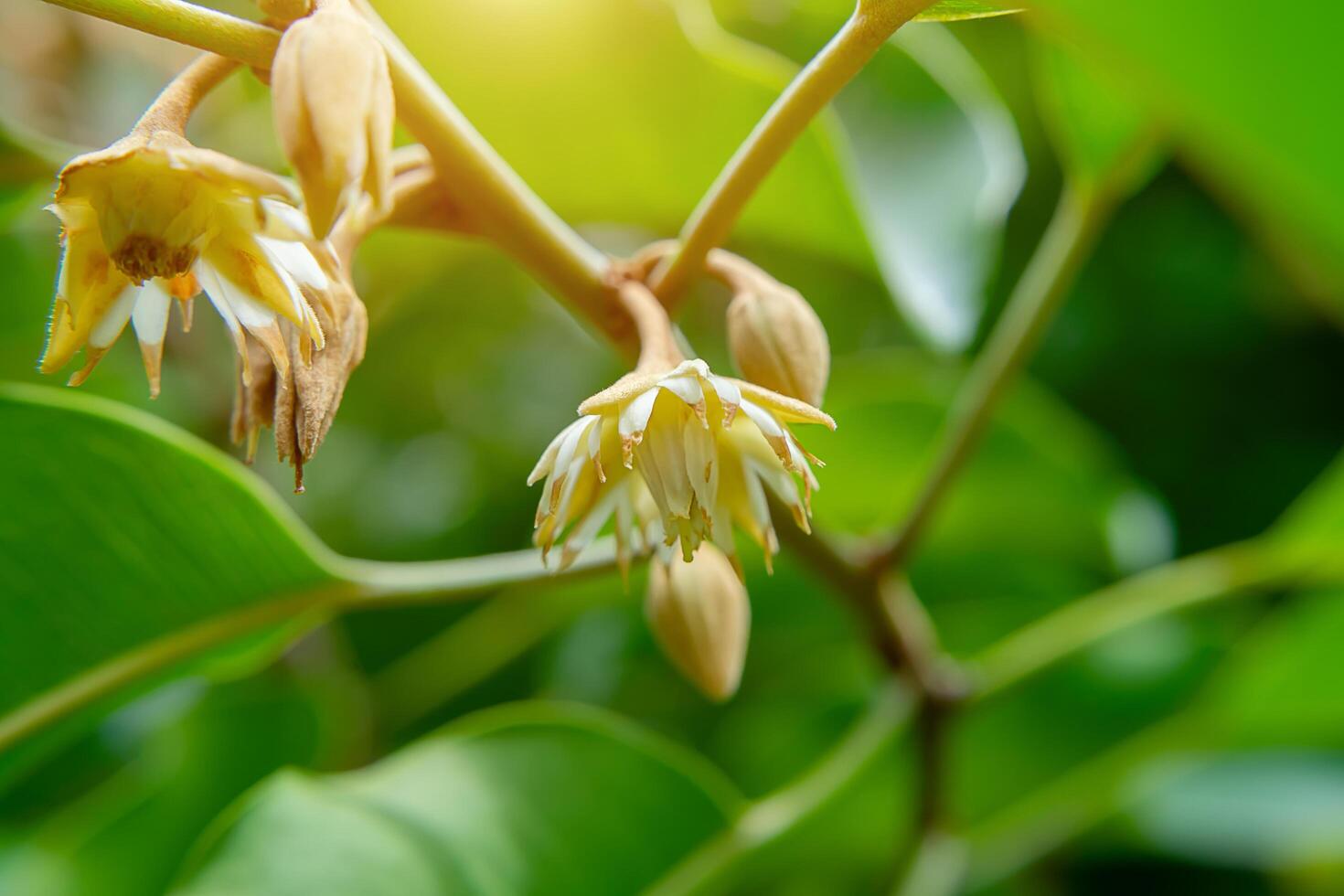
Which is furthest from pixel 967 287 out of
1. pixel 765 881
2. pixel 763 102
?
pixel 765 881

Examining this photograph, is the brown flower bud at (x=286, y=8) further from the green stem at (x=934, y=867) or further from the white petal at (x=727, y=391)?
the green stem at (x=934, y=867)

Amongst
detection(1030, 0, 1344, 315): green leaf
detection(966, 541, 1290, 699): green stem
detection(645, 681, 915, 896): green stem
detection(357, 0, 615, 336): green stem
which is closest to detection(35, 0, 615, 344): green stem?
detection(357, 0, 615, 336): green stem

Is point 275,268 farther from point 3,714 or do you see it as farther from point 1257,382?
point 1257,382

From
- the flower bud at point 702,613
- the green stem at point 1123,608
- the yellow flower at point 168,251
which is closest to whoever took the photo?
the yellow flower at point 168,251

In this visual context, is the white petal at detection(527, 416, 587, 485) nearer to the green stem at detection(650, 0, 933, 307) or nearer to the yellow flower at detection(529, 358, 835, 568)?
the yellow flower at detection(529, 358, 835, 568)

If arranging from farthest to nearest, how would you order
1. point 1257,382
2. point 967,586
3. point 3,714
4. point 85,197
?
point 1257,382 → point 967,586 → point 3,714 → point 85,197

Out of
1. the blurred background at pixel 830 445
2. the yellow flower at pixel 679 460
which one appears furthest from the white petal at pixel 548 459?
the blurred background at pixel 830 445
